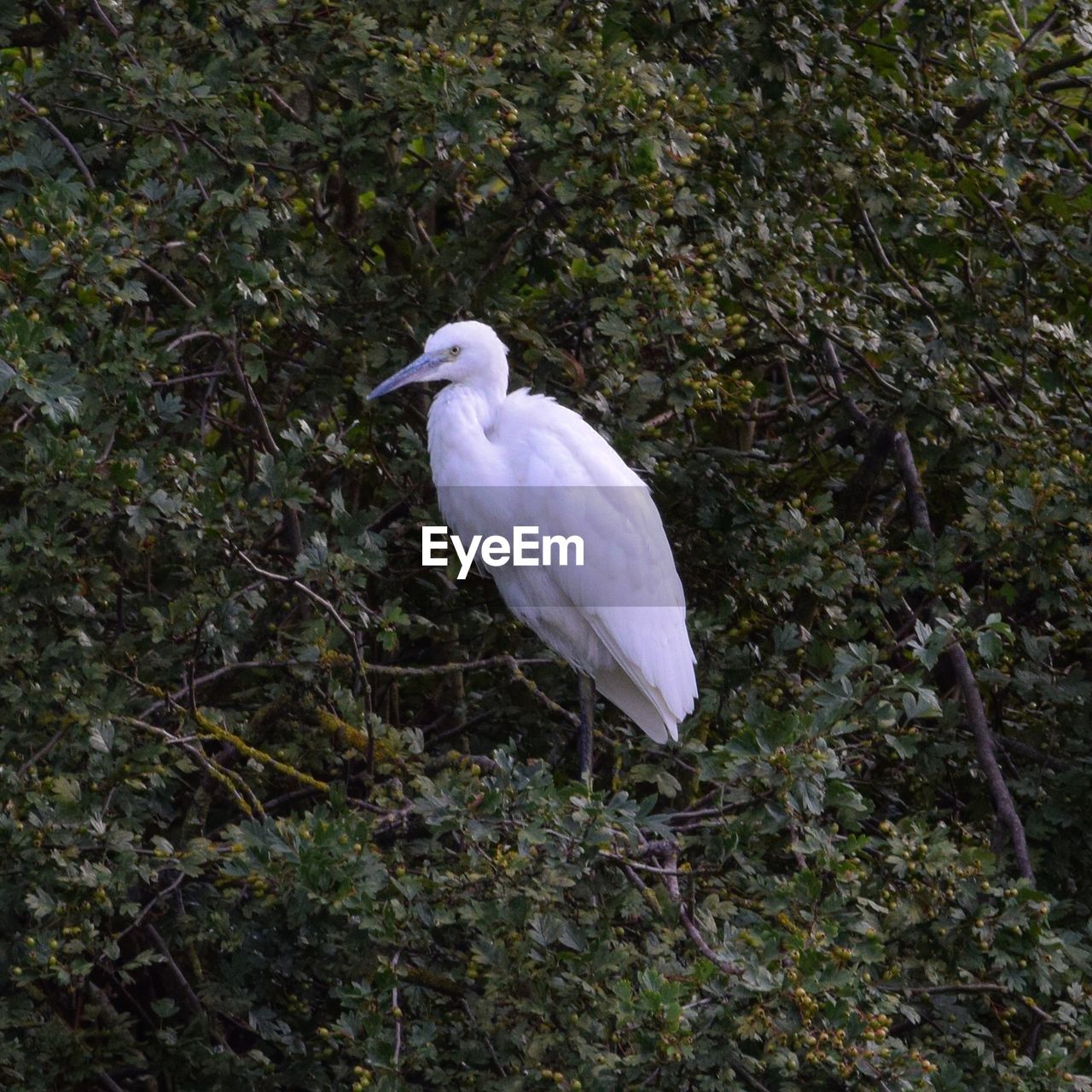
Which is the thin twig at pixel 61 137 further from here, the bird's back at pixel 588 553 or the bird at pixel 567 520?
the bird's back at pixel 588 553

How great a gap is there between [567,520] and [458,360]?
0.52 metres

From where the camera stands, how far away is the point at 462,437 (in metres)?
3.49

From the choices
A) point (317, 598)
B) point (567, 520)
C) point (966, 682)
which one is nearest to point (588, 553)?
point (567, 520)

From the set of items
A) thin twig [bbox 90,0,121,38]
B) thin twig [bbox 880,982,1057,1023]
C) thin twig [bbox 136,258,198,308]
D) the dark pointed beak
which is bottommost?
thin twig [bbox 880,982,1057,1023]

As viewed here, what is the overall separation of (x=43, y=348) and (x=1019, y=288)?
1.97 metres

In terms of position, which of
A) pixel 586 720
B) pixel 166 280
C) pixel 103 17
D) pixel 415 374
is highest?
pixel 103 17

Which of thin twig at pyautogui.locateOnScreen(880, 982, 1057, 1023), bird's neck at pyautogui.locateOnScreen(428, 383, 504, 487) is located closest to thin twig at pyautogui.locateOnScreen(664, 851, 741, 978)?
thin twig at pyautogui.locateOnScreen(880, 982, 1057, 1023)

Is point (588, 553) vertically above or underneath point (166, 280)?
underneath

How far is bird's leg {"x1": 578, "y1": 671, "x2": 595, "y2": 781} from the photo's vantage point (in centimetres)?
338

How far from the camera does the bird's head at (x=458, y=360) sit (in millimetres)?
3283

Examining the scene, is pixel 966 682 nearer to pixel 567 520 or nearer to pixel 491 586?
pixel 567 520

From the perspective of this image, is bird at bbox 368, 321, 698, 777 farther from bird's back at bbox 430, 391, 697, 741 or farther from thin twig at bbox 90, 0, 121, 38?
thin twig at bbox 90, 0, 121, 38

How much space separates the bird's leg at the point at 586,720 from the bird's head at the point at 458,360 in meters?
0.71

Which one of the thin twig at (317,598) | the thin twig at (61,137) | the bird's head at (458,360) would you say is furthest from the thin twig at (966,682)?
the thin twig at (61,137)
